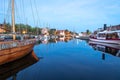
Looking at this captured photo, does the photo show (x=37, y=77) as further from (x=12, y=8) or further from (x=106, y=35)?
(x=106, y=35)

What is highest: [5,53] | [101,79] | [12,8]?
[12,8]

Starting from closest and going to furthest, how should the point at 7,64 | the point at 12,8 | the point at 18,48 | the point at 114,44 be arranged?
the point at 7,64
the point at 18,48
the point at 12,8
the point at 114,44

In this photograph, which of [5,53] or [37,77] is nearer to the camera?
[37,77]

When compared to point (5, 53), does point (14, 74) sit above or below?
below

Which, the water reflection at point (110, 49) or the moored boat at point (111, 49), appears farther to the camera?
the moored boat at point (111, 49)

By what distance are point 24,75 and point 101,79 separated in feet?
23.4

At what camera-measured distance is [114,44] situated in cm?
5812

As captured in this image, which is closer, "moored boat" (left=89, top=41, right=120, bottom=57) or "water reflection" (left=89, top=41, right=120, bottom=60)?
"water reflection" (left=89, top=41, right=120, bottom=60)

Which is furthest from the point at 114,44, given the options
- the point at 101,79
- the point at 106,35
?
the point at 101,79

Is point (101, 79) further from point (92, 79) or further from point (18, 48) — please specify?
point (18, 48)

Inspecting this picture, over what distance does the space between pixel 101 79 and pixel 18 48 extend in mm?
10753

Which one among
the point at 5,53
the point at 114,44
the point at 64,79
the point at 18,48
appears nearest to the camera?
the point at 64,79

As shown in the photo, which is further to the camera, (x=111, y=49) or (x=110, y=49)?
(x=110, y=49)

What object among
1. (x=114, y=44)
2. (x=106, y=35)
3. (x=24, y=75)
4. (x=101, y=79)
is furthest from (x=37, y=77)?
(x=106, y=35)
